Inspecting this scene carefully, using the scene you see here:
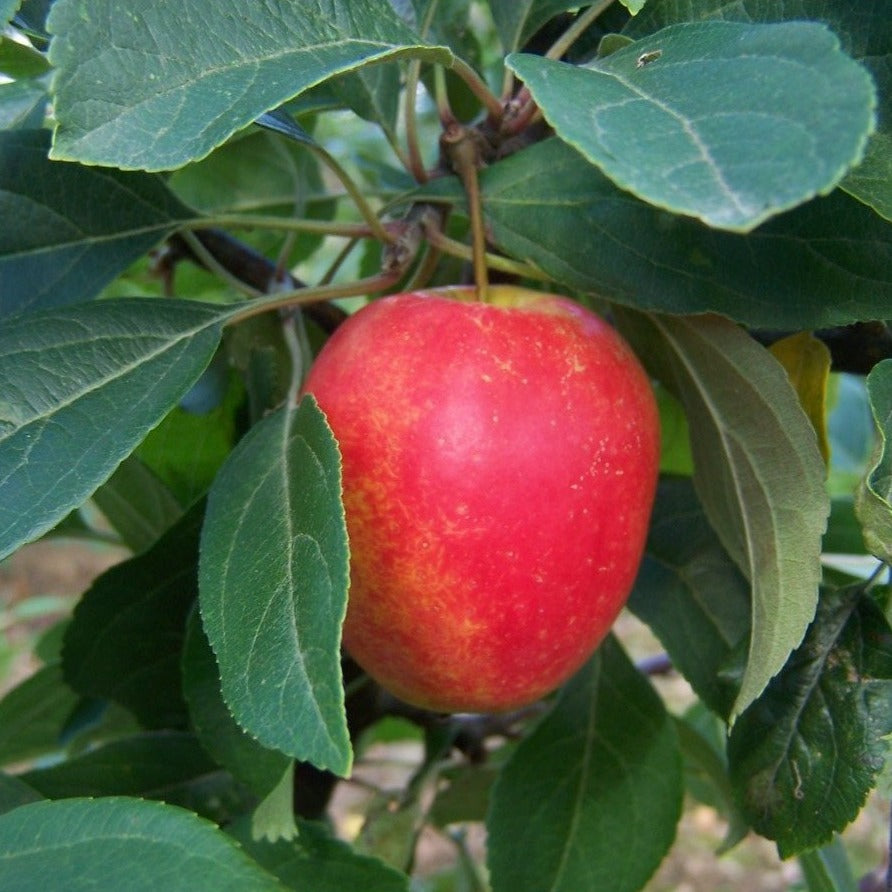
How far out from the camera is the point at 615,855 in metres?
0.63

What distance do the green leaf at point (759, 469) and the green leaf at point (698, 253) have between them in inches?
1.4

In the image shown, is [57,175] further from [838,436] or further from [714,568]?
[838,436]

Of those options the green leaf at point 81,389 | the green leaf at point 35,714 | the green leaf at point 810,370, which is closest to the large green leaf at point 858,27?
the green leaf at point 810,370

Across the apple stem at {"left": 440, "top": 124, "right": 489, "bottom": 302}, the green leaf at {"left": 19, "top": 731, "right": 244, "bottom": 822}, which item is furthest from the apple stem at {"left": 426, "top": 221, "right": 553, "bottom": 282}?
the green leaf at {"left": 19, "top": 731, "right": 244, "bottom": 822}

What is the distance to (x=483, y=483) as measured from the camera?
1.50 feet

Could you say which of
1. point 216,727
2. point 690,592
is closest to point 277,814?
point 216,727

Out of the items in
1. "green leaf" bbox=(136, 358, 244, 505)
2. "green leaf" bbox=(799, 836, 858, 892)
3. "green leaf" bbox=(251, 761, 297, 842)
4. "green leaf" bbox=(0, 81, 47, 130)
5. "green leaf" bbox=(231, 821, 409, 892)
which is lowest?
"green leaf" bbox=(799, 836, 858, 892)

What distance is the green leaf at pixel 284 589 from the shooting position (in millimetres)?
389

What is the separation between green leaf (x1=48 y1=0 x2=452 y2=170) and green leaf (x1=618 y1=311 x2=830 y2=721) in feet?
0.69

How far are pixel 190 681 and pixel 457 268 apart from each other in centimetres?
33

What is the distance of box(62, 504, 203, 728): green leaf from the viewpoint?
0.63 meters

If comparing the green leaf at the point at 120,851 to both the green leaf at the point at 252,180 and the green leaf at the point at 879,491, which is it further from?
the green leaf at the point at 252,180

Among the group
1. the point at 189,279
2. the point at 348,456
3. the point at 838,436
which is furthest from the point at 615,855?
the point at 838,436

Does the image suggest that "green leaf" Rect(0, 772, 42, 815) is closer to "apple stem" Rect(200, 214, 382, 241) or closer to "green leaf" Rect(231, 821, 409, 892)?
"green leaf" Rect(231, 821, 409, 892)
